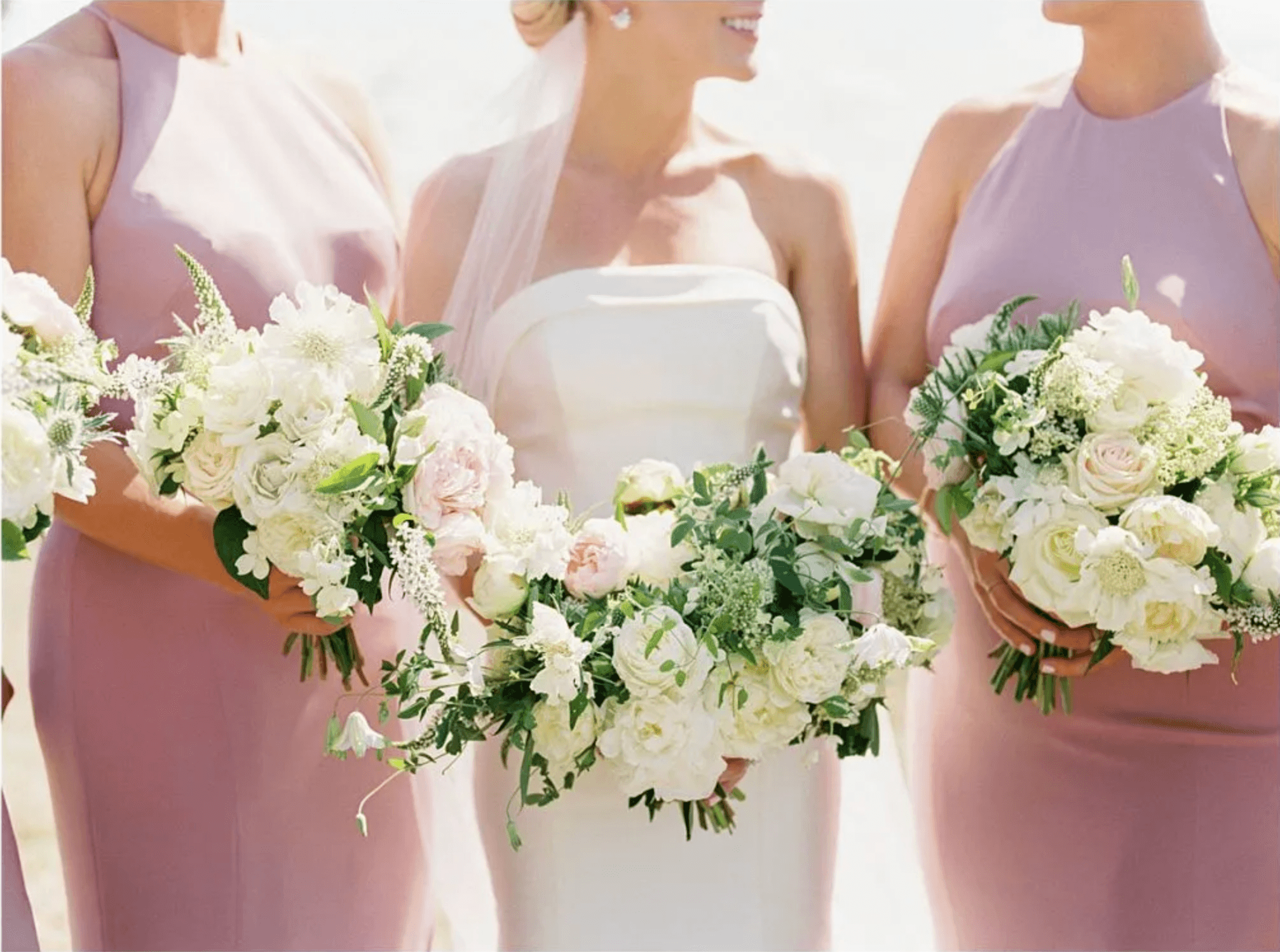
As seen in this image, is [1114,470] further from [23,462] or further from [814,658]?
[23,462]

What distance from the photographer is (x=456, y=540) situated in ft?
10.0

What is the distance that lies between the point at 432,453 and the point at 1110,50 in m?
2.01

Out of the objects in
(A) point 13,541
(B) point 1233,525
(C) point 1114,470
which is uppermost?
(C) point 1114,470

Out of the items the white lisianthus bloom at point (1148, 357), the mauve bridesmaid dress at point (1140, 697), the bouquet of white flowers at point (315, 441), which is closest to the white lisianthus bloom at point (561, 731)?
the bouquet of white flowers at point (315, 441)

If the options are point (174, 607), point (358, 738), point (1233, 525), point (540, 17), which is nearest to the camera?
point (358, 738)

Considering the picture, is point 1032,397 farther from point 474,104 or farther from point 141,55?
point 141,55

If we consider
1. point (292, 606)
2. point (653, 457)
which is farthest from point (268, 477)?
point (653, 457)

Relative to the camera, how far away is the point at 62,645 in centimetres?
371

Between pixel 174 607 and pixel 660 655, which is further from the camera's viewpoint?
pixel 174 607

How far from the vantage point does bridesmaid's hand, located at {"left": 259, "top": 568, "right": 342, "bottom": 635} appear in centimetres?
330

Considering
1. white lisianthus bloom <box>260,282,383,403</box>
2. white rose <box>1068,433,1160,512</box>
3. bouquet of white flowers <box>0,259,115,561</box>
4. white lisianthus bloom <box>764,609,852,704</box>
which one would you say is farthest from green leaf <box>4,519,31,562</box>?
Answer: white rose <box>1068,433,1160,512</box>

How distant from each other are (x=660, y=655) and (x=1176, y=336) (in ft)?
5.07

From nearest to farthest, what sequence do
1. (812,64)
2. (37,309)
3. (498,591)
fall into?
(37,309) < (498,591) < (812,64)

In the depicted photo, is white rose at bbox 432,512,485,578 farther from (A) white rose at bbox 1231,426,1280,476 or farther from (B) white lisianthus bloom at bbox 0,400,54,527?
(A) white rose at bbox 1231,426,1280,476
